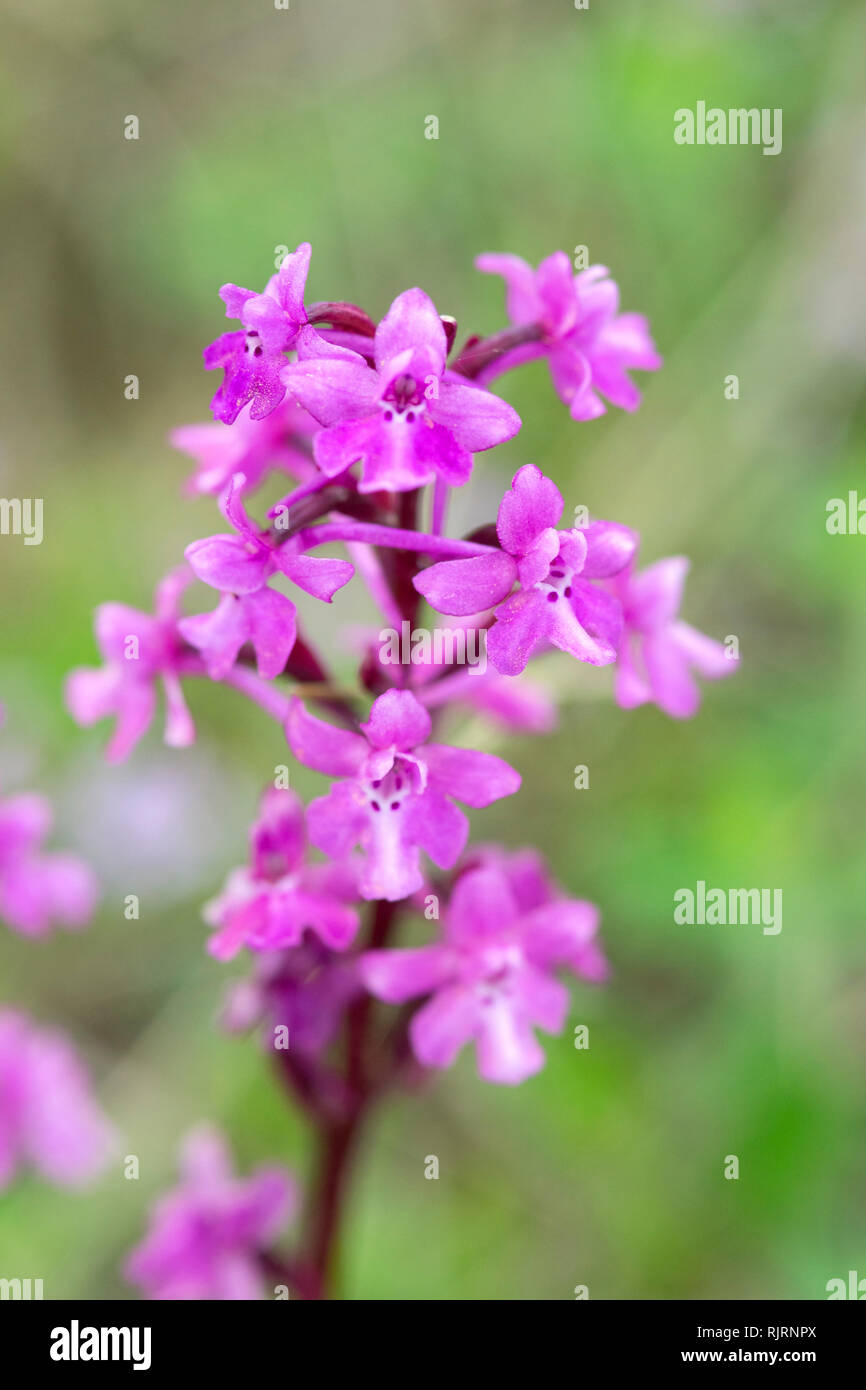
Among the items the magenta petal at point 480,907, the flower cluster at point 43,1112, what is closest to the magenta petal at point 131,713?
the magenta petal at point 480,907

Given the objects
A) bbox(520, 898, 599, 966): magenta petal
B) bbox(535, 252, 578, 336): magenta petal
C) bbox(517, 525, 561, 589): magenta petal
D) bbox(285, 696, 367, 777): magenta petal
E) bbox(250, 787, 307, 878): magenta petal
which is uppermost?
bbox(535, 252, 578, 336): magenta petal

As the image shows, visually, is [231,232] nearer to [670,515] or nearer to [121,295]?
[121,295]

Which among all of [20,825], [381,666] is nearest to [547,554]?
[381,666]

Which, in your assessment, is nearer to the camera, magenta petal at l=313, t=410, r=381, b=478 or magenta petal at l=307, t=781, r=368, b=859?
magenta petal at l=313, t=410, r=381, b=478

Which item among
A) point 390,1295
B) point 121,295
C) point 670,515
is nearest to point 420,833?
point 390,1295

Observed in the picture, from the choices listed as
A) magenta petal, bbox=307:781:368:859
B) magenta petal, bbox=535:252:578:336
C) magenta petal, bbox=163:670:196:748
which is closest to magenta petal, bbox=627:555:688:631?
magenta petal, bbox=535:252:578:336

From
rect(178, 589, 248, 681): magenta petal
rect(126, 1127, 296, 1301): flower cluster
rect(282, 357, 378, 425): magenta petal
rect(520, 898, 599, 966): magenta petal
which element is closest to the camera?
rect(282, 357, 378, 425): magenta petal

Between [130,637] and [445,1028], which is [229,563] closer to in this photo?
[130,637]

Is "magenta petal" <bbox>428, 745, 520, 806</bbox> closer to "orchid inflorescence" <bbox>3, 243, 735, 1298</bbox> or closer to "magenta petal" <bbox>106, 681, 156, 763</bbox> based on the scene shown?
"orchid inflorescence" <bbox>3, 243, 735, 1298</bbox>
